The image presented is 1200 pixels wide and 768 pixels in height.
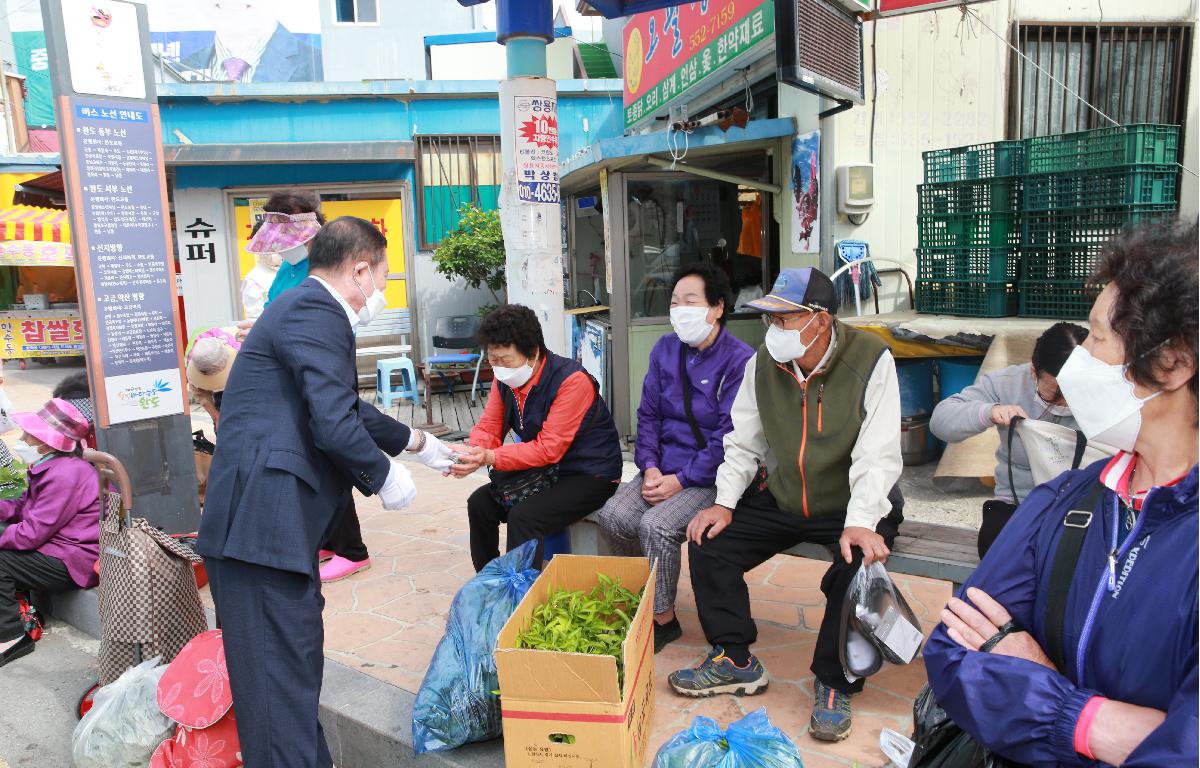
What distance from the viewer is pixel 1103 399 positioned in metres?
1.67

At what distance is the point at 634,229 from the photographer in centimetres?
738

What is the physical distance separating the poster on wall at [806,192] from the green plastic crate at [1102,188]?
4.72ft

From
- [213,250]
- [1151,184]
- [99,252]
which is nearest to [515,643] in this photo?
[99,252]

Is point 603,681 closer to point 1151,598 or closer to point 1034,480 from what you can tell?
point 1151,598

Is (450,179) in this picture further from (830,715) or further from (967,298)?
(830,715)

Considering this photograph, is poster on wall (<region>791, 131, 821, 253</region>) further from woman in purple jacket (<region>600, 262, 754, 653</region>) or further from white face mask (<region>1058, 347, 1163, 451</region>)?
white face mask (<region>1058, 347, 1163, 451</region>)

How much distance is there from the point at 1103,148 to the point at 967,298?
49.6 inches

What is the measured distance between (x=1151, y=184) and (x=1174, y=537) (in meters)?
4.52

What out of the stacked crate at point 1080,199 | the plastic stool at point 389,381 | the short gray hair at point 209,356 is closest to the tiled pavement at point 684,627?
the short gray hair at point 209,356

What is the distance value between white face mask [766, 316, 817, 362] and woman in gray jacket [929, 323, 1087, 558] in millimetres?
769

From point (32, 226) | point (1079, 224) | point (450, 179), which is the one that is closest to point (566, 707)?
point (1079, 224)

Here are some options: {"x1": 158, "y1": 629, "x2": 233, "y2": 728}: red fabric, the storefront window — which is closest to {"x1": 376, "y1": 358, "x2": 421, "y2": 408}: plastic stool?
the storefront window

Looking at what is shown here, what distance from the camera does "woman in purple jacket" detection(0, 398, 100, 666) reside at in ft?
13.9

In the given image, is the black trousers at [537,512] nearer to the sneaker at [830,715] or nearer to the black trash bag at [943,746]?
the sneaker at [830,715]
